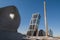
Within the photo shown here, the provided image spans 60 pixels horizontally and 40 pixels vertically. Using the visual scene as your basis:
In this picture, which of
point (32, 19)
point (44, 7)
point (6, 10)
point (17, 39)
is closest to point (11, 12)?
point (6, 10)

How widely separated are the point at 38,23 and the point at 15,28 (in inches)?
297

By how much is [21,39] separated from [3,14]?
81.6 inches

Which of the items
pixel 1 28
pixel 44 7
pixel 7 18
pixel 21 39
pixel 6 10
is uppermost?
pixel 44 7

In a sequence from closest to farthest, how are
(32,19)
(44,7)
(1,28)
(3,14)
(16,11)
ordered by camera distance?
(1,28) → (3,14) → (16,11) → (44,7) → (32,19)

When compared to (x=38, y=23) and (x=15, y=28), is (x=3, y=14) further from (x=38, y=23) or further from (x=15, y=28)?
(x=38, y=23)

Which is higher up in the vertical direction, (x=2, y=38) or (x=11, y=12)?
(x=11, y=12)

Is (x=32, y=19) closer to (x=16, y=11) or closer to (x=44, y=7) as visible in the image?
(x=44, y=7)

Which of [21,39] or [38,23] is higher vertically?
[38,23]

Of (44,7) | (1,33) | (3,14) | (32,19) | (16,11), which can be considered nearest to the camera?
(1,33)

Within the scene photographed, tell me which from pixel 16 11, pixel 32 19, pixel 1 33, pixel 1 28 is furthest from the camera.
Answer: pixel 32 19

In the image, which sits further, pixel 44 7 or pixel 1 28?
pixel 44 7

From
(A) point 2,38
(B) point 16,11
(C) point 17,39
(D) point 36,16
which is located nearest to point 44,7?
(D) point 36,16

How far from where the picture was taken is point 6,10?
755 centimetres

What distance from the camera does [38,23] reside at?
15.2m
